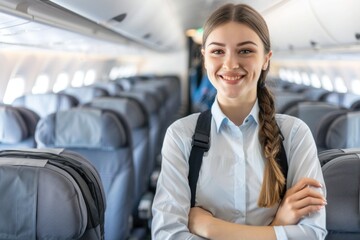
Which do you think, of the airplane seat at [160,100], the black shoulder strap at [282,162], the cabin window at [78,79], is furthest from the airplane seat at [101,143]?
the cabin window at [78,79]

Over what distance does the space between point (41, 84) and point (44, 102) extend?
1.82 metres

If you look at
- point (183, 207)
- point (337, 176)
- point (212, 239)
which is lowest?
point (212, 239)

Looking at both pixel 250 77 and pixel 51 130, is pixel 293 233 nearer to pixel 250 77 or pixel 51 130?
pixel 250 77

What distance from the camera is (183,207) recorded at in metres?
1.59

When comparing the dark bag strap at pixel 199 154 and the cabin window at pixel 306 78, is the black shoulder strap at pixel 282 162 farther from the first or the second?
the cabin window at pixel 306 78

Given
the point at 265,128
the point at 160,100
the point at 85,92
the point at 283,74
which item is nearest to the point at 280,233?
the point at 265,128

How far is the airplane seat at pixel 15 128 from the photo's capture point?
3.23 meters

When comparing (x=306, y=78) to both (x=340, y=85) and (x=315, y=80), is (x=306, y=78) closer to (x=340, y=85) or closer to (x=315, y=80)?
(x=315, y=80)

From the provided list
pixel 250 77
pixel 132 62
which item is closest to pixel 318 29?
pixel 250 77

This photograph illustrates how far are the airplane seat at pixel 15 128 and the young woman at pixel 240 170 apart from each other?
80.1 inches

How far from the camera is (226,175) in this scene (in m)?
1.66

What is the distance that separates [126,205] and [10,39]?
62.3 inches

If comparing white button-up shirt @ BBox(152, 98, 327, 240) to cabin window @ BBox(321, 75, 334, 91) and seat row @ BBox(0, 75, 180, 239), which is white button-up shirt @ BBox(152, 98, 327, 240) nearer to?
seat row @ BBox(0, 75, 180, 239)

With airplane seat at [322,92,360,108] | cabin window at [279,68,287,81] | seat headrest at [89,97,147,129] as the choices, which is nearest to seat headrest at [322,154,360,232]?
seat headrest at [89,97,147,129]
